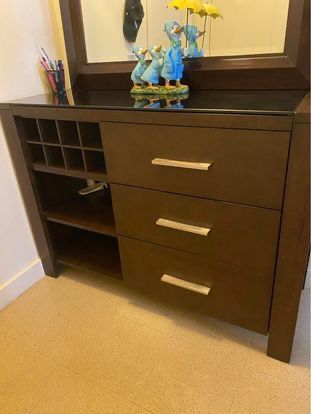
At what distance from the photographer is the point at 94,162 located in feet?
3.57

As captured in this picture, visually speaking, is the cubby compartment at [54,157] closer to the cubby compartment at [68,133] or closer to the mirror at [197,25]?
the cubby compartment at [68,133]

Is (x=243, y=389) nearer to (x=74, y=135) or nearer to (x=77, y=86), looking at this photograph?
(x=74, y=135)

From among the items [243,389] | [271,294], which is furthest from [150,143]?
[243,389]

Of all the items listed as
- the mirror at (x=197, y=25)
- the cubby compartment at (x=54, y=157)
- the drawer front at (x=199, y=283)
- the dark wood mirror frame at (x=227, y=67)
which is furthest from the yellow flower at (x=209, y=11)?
the drawer front at (x=199, y=283)

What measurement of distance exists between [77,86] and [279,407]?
1.47 m

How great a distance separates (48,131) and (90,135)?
20cm

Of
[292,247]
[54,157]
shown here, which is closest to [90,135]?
[54,157]

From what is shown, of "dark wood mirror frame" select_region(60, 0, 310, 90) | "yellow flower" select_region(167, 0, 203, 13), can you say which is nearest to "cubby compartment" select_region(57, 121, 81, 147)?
"dark wood mirror frame" select_region(60, 0, 310, 90)

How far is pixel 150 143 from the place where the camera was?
2.83ft

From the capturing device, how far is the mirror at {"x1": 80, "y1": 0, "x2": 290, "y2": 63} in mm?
996

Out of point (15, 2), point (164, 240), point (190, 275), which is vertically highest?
point (15, 2)

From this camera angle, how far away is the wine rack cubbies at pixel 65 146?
103 centimetres

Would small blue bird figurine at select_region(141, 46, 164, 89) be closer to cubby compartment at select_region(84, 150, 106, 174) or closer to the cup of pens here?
cubby compartment at select_region(84, 150, 106, 174)

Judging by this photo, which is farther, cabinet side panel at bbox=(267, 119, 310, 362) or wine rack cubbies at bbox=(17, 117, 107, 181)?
wine rack cubbies at bbox=(17, 117, 107, 181)
